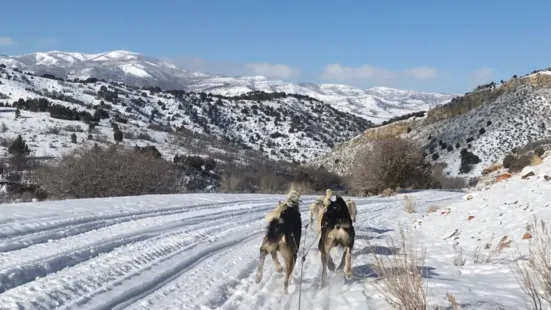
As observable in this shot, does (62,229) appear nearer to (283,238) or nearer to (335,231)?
(283,238)

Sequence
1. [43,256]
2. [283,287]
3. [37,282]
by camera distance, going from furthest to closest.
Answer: [43,256] → [283,287] → [37,282]

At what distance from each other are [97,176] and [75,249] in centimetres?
1493

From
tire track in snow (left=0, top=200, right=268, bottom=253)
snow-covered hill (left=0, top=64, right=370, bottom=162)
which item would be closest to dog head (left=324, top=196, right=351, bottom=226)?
tire track in snow (left=0, top=200, right=268, bottom=253)

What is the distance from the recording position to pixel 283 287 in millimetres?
6781

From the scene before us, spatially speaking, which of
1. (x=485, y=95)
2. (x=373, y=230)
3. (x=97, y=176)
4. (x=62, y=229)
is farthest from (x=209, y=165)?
(x=485, y=95)

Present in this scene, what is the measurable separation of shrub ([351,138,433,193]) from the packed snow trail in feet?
74.1

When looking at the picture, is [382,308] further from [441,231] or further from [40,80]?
[40,80]

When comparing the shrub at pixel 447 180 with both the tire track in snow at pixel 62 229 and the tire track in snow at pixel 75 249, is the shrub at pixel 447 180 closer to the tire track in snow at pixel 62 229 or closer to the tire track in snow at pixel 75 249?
the tire track in snow at pixel 62 229

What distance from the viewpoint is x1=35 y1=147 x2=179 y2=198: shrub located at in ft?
72.9

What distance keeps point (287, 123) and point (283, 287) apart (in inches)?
3468

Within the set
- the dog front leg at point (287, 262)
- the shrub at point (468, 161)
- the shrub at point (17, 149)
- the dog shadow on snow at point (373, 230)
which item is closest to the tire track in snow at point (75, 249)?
the dog front leg at point (287, 262)

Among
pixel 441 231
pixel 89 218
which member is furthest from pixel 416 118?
pixel 89 218

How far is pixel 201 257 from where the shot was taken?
850 cm

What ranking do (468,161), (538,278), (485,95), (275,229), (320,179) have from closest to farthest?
(538,278) < (275,229) < (320,179) < (468,161) < (485,95)
